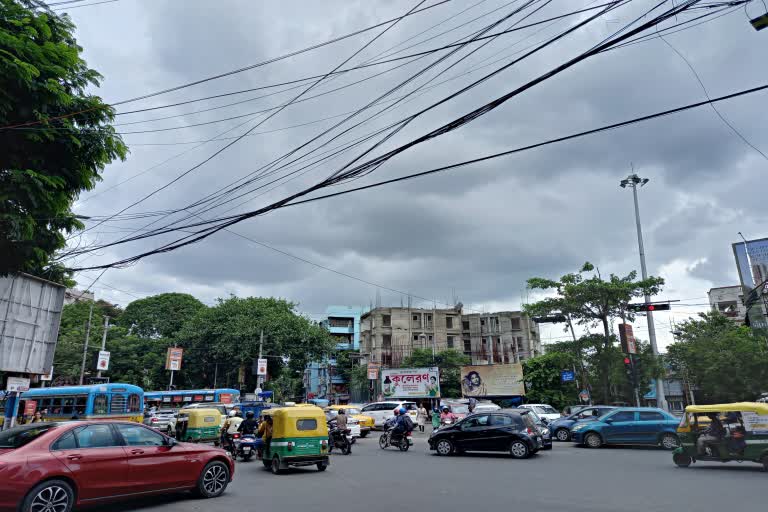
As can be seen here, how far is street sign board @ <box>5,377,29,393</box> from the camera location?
1560 centimetres

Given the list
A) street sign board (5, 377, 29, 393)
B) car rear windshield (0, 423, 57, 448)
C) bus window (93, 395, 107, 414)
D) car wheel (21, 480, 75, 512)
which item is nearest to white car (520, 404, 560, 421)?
bus window (93, 395, 107, 414)

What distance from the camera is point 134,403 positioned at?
23.8 meters

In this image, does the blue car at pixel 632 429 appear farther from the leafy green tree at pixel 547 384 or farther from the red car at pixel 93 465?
the leafy green tree at pixel 547 384

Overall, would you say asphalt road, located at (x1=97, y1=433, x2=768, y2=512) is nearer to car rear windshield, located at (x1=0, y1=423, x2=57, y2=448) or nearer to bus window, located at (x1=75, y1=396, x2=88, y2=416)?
car rear windshield, located at (x1=0, y1=423, x2=57, y2=448)

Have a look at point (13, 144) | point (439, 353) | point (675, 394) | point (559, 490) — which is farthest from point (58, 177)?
point (675, 394)

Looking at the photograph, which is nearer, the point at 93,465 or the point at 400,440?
the point at 93,465

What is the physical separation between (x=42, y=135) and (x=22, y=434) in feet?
19.0

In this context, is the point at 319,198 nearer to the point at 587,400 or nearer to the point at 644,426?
the point at 644,426

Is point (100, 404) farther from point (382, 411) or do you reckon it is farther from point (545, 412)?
point (545, 412)

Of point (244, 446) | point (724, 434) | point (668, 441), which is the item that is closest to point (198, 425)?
point (244, 446)

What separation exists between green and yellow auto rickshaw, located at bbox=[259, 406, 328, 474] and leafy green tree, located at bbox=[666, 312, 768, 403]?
101 ft

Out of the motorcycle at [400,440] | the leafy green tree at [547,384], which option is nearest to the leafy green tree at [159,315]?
the leafy green tree at [547,384]

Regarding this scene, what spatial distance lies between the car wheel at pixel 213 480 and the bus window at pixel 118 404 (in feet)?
54.7

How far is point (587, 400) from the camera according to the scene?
1241 inches
